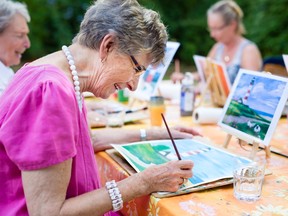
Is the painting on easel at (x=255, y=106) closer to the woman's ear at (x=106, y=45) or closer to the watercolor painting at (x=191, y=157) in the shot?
the watercolor painting at (x=191, y=157)

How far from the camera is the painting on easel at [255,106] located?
4.95 ft

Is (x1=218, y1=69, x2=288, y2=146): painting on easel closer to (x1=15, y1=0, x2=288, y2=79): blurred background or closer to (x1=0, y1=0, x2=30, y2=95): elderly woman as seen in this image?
(x1=0, y1=0, x2=30, y2=95): elderly woman

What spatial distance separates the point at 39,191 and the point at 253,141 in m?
0.86

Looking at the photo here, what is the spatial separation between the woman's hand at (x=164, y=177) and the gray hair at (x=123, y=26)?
37 cm

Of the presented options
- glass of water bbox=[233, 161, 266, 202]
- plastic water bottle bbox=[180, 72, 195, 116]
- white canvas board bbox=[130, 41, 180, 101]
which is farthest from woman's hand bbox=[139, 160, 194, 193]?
white canvas board bbox=[130, 41, 180, 101]

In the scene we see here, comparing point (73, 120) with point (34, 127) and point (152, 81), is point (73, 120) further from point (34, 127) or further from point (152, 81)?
point (152, 81)

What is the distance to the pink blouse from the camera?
3.37ft

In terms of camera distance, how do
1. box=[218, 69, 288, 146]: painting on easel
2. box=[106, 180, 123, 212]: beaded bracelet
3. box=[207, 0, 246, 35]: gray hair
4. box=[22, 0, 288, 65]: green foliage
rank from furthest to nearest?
box=[22, 0, 288, 65]: green foliage → box=[207, 0, 246, 35]: gray hair → box=[218, 69, 288, 146]: painting on easel → box=[106, 180, 123, 212]: beaded bracelet

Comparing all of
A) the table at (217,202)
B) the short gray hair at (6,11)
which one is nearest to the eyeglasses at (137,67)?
the table at (217,202)

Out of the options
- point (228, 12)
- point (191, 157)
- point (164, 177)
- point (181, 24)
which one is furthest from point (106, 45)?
point (181, 24)

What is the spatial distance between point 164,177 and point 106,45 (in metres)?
0.44

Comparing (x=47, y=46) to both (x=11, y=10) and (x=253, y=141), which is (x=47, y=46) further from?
(x=253, y=141)

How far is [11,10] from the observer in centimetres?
239

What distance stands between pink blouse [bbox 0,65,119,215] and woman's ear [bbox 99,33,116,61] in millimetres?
151
